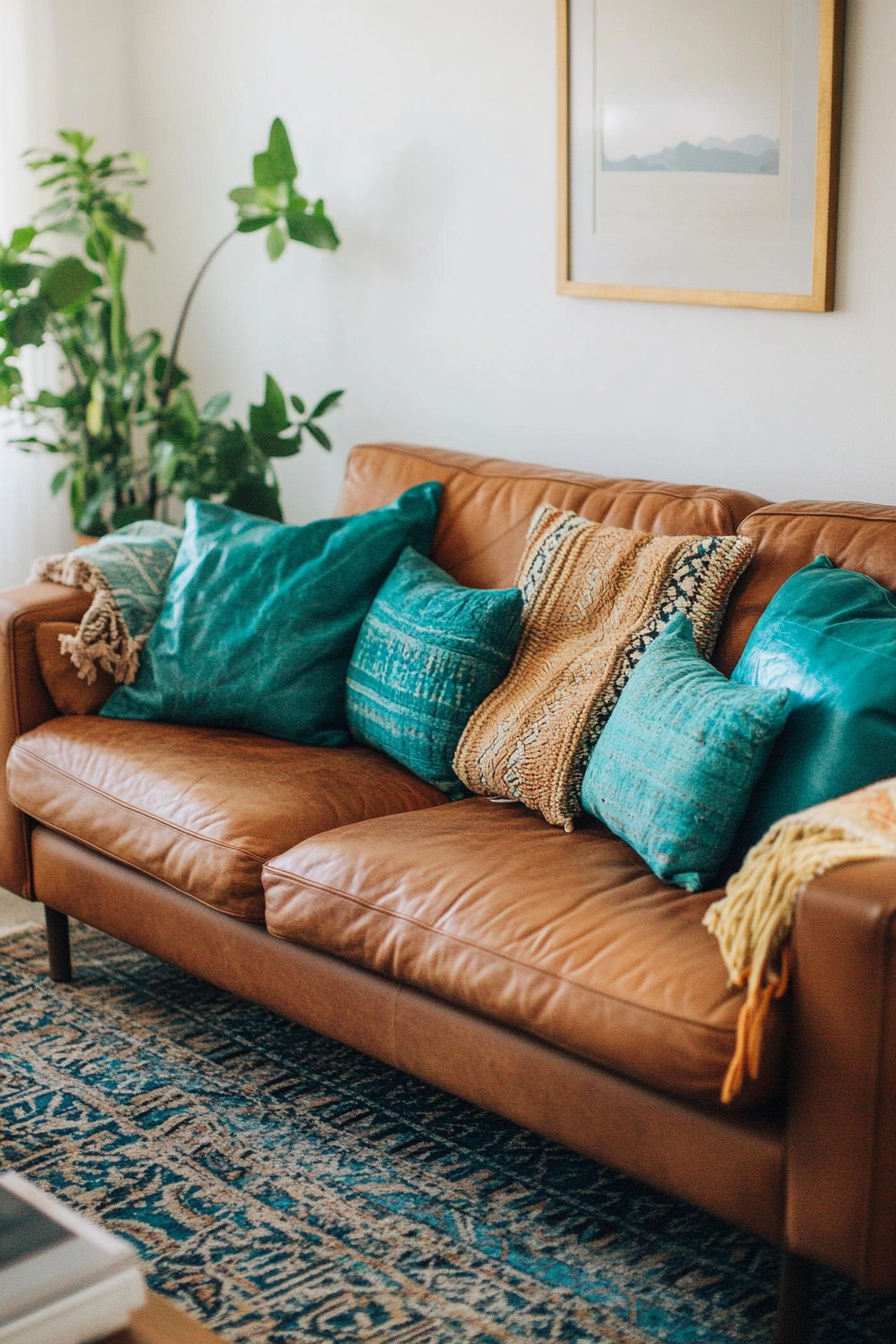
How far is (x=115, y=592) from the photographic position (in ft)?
8.87

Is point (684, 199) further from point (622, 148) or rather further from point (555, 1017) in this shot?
point (555, 1017)

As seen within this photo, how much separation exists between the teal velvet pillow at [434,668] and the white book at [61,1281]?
1.22m

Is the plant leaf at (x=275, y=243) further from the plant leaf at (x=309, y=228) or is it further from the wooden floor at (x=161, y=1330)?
the wooden floor at (x=161, y=1330)

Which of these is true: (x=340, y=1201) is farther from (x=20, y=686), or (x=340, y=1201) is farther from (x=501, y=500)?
(x=501, y=500)

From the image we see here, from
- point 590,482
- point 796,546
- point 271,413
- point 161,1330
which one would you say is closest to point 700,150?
point 590,482

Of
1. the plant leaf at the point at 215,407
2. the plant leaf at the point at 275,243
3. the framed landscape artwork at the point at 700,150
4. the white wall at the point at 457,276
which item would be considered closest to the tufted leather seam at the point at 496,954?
the white wall at the point at 457,276

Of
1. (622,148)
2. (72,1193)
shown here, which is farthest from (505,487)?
(72,1193)

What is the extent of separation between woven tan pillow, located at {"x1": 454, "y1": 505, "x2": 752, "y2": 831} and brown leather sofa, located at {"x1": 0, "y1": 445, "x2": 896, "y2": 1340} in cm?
5

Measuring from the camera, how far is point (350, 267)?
3445mm

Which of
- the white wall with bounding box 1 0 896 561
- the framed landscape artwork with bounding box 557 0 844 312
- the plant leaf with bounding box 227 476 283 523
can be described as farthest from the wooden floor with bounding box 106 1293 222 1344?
the plant leaf with bounding box 227 476 283 523

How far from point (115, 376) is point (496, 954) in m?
2.24

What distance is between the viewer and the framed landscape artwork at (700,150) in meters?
2.49

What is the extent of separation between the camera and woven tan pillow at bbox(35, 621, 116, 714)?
8.64 ft

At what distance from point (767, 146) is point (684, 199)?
209 millimetres
